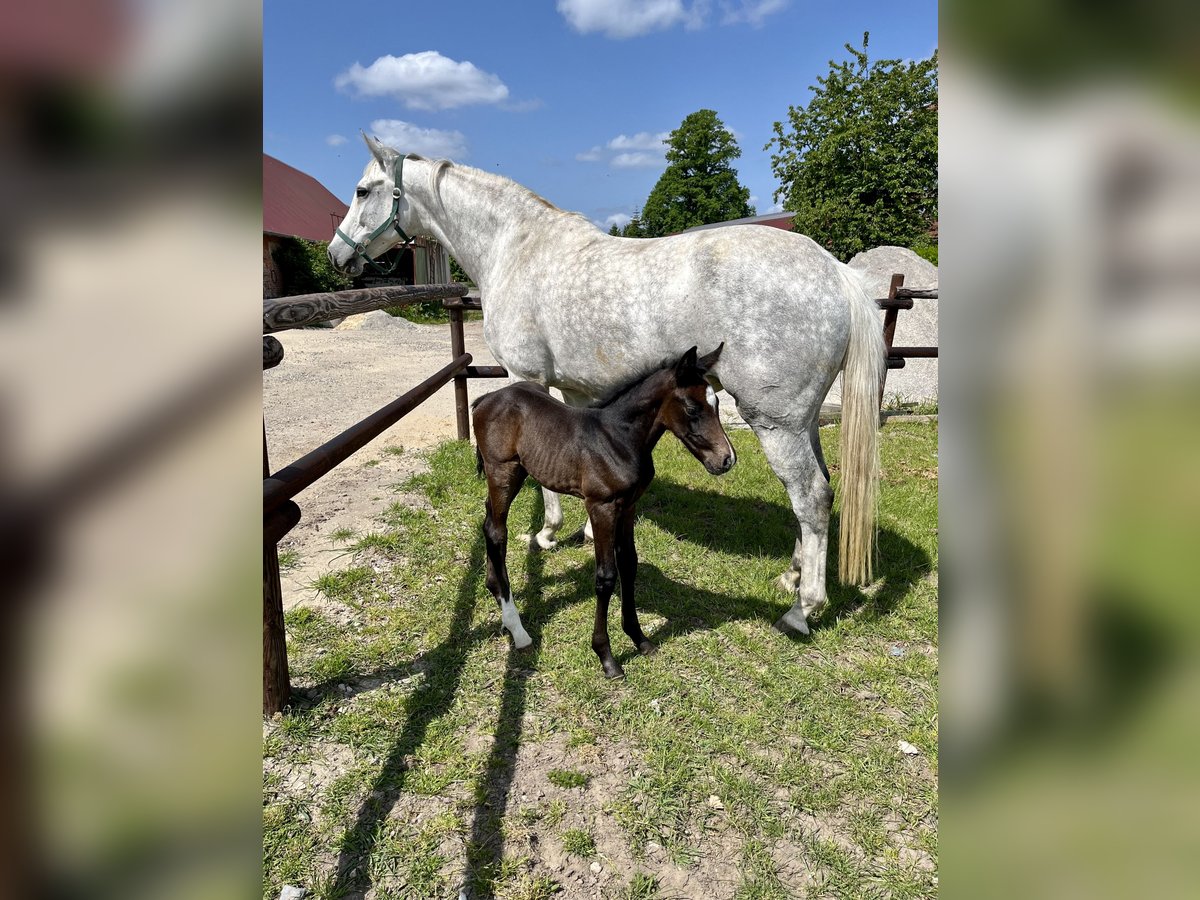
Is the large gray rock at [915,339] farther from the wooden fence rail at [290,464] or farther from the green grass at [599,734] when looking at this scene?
the wooden fence rail at [290,464]

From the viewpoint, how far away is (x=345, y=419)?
7.04m

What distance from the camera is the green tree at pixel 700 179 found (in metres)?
33.9

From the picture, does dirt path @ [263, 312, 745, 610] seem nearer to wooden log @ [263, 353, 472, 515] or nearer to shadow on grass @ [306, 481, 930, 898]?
shadow on grass @ [306, 481, 930, 898]

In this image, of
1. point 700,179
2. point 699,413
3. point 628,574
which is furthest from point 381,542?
point 700,179

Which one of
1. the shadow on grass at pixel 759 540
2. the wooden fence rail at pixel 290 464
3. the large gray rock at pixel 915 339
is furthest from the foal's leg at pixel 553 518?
the large gray rock at pixel 915 339

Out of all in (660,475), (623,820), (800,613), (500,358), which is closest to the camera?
(623,820)

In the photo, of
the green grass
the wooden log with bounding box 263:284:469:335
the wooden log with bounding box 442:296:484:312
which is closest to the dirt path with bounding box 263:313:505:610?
the green grass

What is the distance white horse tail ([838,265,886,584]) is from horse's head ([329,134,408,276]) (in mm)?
2767

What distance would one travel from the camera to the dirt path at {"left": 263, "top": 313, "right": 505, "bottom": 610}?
3967mm

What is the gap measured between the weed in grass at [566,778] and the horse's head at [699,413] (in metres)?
1.14
